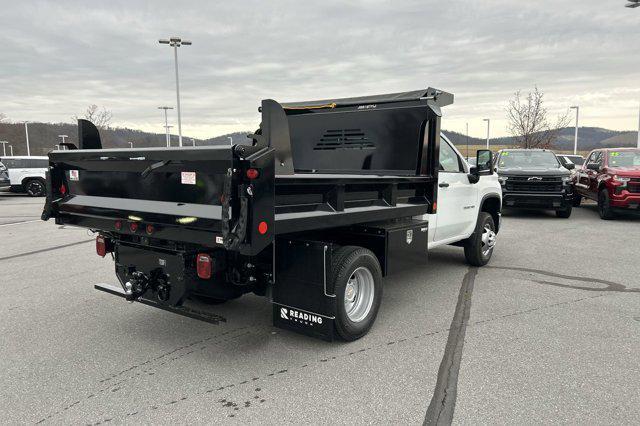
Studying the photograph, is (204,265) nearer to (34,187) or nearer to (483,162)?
(483,162)

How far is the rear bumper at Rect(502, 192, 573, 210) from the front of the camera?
12.4 metres

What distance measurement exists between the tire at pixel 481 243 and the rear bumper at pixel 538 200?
19.2 ft

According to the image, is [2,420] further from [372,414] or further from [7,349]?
[372,414]

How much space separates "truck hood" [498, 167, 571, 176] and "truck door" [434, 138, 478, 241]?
6604 mm

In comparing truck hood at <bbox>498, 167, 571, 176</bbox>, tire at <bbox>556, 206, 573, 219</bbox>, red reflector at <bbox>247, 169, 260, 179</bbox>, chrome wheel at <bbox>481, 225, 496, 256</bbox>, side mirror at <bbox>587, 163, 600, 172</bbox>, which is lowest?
tire at <bbox>556, 206, 573, 219</bbox>

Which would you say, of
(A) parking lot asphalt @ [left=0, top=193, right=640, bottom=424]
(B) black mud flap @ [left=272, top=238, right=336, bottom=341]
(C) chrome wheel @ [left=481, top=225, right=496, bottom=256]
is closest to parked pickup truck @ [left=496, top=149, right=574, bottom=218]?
(C) chrome wheel @ [left=481, top=225, right=496, bottom=256]

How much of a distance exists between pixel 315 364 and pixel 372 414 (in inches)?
33.7

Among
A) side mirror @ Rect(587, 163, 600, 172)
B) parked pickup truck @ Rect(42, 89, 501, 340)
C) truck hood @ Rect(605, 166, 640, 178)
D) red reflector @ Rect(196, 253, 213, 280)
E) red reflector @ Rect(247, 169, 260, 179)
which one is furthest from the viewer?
side mirror @ Rect(587, 163, 600, 172)

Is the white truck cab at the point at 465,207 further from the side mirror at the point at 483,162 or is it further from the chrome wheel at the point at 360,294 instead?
the chrome wheel at the point at 360,294

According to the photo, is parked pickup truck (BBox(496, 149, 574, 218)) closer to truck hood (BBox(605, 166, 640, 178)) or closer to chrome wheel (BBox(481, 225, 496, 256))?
truck hood (BBox(605, 166, 640, 178))

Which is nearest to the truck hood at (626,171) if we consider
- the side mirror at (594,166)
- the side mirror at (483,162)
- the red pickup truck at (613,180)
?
the red pickup truck at (613,180)

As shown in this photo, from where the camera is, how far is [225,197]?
317cm

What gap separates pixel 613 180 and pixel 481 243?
714cm

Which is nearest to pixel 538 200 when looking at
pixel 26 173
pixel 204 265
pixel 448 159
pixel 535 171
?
pixel 535 171
